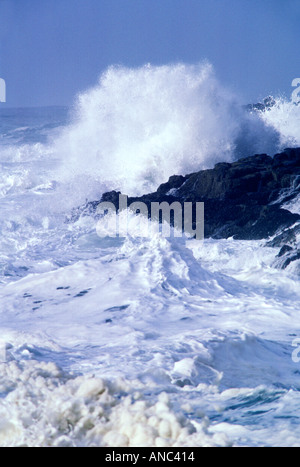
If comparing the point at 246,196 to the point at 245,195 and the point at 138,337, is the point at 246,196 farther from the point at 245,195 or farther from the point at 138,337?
the point at 138,337

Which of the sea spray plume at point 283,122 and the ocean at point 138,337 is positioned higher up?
the sea spray plume at point 283,122

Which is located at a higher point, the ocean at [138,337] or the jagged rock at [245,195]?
the jagged rock at [245,195]

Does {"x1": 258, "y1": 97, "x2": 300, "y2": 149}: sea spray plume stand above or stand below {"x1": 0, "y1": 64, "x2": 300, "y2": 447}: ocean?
above

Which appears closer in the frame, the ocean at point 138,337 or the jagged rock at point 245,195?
the ocean at point 138,337

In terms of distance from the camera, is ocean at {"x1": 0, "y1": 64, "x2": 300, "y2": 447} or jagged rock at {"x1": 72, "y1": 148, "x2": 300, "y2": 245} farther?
jagged rock at {"x1": 72, "y1": 148, "x2": 300, "y2": 245}

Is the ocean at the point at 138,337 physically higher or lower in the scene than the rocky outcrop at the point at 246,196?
lower

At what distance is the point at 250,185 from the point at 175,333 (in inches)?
282

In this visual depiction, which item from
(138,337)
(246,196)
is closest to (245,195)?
(246,196)

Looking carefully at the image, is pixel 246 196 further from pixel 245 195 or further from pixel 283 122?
pixel 283 122

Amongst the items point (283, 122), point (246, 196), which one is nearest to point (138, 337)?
point (246, 196)

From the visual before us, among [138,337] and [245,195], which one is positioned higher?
[245,195]

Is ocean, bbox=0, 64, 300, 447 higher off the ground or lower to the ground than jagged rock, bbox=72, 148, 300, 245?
lower

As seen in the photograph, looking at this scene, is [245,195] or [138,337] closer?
[138,337]
